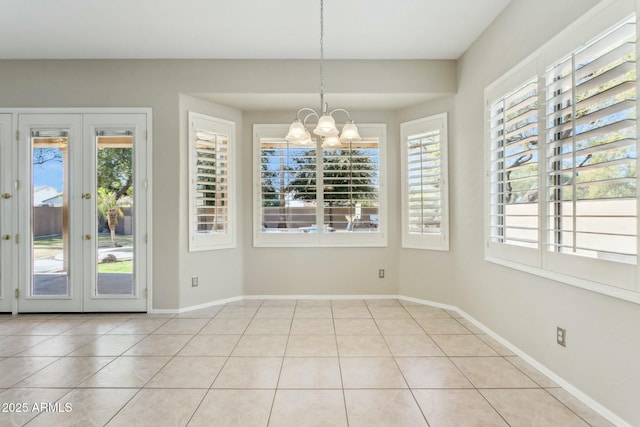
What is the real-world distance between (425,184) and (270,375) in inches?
114

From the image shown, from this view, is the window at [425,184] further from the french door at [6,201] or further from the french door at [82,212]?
the french door at [6,201]

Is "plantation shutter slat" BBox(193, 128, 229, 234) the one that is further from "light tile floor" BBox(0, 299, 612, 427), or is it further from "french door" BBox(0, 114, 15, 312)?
"french door" BBox(0, 114, 15, 312)

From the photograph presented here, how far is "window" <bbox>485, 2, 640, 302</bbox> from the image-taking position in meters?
1.71

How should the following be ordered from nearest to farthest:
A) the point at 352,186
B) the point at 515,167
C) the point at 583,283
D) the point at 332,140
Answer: the point at 583,283 → the point at 332,140 → the point at 515,167 → the point at 352,186

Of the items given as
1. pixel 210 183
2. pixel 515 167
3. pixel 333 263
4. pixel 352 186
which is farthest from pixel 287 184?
pixel 515 167

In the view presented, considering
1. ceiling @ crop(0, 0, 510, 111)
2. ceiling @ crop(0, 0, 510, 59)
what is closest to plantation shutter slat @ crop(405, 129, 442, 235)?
ceiling @ crop(0, 0, 510, 111)

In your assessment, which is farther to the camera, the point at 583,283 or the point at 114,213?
the point at 114,213

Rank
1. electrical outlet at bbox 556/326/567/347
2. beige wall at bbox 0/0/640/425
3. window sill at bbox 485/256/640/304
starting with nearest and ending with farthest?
window sill at bbox 485/256/640/304 → electrical outlet at bbox 556/326/567/347 → beige wall at bbox 0/0/640/425

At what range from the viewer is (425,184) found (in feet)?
13.1

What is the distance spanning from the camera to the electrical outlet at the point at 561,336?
2146mm

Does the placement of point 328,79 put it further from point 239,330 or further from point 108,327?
point 108,327

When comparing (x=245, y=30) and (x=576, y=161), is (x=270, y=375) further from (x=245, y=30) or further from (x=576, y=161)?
(x=245, y=30)

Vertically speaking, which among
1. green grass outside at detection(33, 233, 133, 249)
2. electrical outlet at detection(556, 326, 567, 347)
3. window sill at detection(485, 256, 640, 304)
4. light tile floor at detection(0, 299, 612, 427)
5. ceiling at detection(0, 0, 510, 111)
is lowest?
light tile floor at detection(0, 299, 612, 427)

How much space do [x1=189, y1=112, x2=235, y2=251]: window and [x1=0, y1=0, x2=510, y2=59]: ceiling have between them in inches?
34.4
